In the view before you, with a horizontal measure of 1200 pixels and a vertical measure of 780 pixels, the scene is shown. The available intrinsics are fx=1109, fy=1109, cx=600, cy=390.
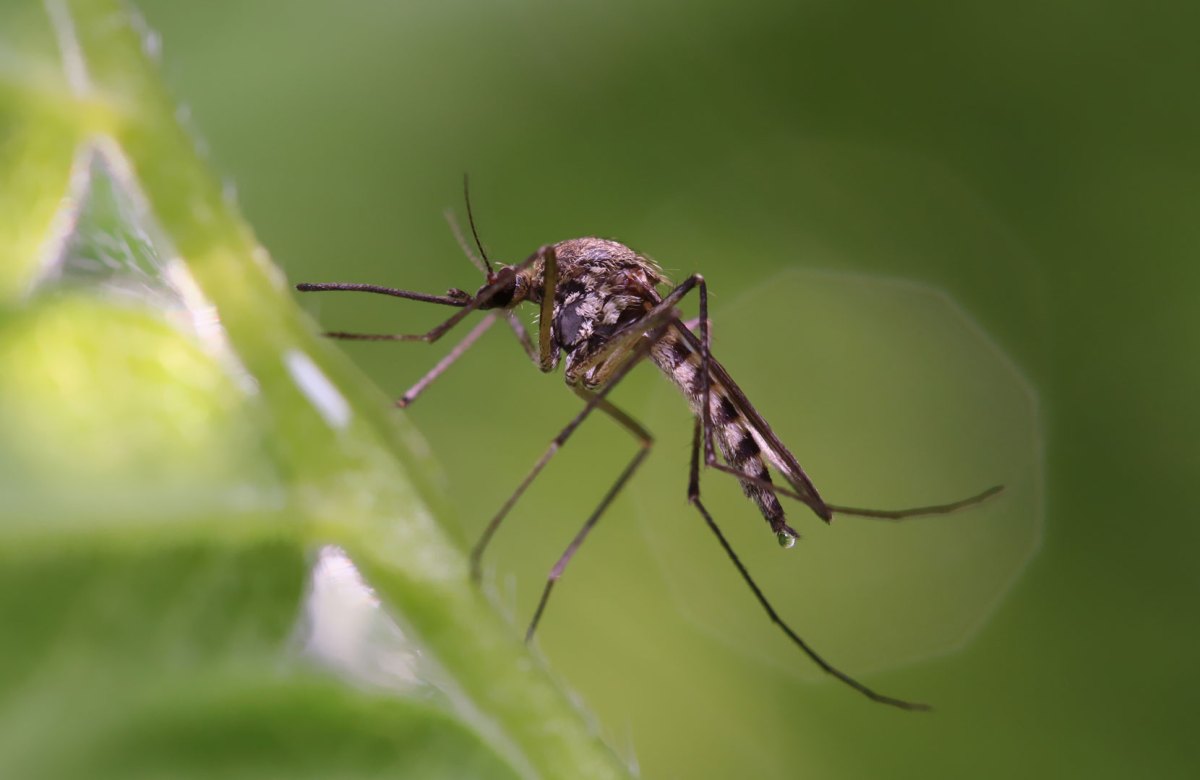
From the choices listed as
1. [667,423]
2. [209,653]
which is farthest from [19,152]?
[667,423]

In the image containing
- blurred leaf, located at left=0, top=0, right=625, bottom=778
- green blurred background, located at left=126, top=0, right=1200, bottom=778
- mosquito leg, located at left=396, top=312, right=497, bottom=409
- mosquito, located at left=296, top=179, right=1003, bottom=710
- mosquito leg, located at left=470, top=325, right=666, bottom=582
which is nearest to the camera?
blurred leaf, located at left=0, top=0, right=625, bottom=778

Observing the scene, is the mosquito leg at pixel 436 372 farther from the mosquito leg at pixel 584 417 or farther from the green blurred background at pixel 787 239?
the green blurred background at pixel 787 239

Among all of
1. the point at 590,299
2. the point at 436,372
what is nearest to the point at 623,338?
the point at 590,299

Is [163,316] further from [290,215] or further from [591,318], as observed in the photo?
[290,215]

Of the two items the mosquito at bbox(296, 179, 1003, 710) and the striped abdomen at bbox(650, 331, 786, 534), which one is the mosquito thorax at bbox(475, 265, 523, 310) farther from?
the striped abdomen at bbox(650, 331, 786, 534)

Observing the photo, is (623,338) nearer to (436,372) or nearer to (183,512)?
(436,372)

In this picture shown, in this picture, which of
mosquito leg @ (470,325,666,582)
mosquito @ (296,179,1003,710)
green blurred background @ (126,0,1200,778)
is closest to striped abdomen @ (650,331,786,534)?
mosquito @ (296,179,1003,710)
